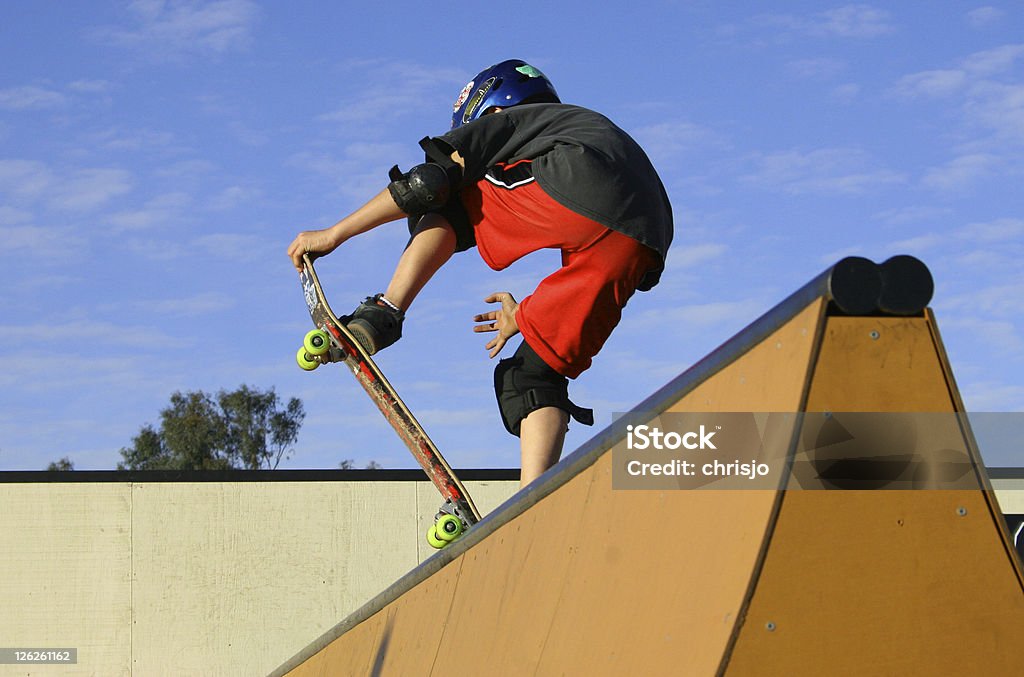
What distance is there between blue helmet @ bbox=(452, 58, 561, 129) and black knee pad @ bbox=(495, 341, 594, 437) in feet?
2.97

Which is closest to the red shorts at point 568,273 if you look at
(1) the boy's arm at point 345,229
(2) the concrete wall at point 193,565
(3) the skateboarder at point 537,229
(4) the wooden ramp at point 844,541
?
(3) the skateboarder at point 537,229

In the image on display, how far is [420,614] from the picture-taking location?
112 inches

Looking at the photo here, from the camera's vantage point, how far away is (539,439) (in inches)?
136

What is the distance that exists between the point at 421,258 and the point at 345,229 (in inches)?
11.7

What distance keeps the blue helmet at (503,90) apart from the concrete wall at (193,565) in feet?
22.8

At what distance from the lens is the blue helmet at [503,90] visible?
3779 mm

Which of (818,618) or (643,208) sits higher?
(643,208)

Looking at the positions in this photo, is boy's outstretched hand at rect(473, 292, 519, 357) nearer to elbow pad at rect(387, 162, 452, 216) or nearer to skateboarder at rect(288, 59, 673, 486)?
skateboarder at rect(288, 59, 673, 486)

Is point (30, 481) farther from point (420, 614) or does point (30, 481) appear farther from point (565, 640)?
point (565, 640)

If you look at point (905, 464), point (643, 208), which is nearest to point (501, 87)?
point (643, 208)

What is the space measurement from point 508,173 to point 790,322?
210 centimetres

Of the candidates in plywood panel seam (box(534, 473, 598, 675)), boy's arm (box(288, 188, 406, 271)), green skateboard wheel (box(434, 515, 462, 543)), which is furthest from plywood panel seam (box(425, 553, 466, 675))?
boy's arm (box(288, 188, 406, 271))

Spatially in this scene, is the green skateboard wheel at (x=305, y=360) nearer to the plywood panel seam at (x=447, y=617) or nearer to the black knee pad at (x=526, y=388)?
the black knee pad at (x=526, y=388)

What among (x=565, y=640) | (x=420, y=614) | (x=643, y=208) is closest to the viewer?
(x=565, y=640)
